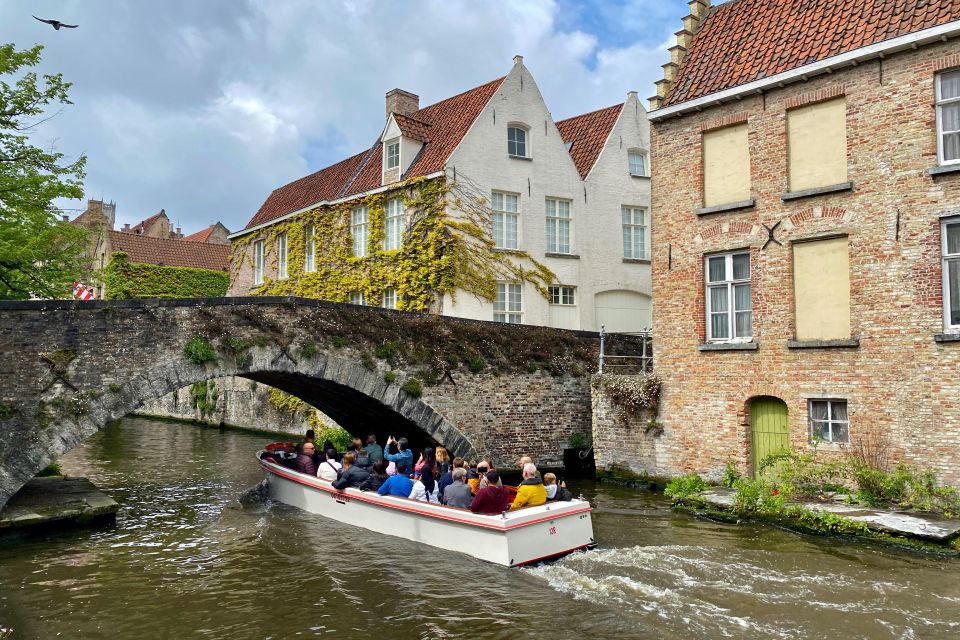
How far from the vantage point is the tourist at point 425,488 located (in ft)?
38.4

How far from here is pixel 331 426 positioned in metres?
23.1

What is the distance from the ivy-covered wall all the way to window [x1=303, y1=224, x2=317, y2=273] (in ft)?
33.6

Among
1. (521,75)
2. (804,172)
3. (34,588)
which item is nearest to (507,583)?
(34,588)

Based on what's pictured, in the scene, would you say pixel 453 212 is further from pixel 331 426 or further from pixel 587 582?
pixel 587 582

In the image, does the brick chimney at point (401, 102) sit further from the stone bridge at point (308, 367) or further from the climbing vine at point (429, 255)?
the stone bridge at point (308, 367)

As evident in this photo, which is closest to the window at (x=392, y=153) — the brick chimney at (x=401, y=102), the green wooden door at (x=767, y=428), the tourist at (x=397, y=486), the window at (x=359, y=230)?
the window at (x=359, y=230)

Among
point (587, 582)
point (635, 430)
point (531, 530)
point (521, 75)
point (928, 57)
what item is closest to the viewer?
point (587, 582)

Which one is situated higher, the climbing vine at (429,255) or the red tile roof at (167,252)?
the red tile roof at (167,252)

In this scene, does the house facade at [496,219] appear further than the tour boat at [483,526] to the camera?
Yes

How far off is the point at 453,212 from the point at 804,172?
10316 millimetres

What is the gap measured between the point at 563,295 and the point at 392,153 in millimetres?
6875

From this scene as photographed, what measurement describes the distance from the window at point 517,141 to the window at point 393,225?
12.0ft

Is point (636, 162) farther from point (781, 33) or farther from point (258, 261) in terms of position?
point (258, 261)

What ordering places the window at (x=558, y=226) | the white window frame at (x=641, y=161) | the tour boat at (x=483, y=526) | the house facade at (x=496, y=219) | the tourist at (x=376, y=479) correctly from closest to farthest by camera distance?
the tour boat at (x=483, y=526)
the tourist at (x=376, y=479)
the house facade at (x=496, y=219)
the window at (x=558, y=226)
the white window frame at (x=641, y=161)
